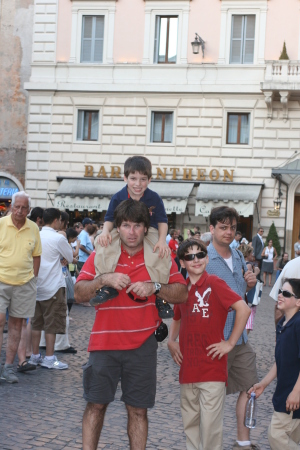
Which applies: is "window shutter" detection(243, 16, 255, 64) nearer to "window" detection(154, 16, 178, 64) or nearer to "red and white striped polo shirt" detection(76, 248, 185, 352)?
"window" detection(154, 16, 178, 64)

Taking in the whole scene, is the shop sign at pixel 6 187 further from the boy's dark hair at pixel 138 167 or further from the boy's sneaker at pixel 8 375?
the boy's dark hair at pixel 138 167

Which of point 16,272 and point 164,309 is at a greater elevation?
point 164,309

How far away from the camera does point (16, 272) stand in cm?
823

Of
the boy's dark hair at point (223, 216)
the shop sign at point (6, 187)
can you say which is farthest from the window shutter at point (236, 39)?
the boy's dark hair at point (223, 216)

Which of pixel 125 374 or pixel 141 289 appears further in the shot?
pixel 125 374

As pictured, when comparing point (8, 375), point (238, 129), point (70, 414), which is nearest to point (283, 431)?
point (70, 414)

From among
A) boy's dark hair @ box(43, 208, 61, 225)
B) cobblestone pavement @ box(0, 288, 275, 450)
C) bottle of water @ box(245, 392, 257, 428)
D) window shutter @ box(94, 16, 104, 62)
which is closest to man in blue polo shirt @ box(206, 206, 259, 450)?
bottle of water @ box(245, 392, 257, 428)

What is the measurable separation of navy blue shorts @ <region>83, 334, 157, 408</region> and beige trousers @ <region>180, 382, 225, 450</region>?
1.00 ft

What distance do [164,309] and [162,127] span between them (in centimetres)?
2313

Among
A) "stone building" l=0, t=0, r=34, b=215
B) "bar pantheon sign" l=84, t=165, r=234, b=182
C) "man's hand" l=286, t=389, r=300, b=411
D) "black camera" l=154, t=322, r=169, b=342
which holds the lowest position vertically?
"man's hand" l=286, t=389, r=300, b=411

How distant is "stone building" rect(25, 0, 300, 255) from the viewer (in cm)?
2644

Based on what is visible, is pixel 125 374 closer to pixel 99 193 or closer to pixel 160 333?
pixel 160 333

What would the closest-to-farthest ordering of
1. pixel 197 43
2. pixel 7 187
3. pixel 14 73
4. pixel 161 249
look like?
pixel 161 249 < pixel 197 43 < pixel 7 187 < pixel 14 73

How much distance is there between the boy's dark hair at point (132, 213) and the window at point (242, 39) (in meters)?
22.9
